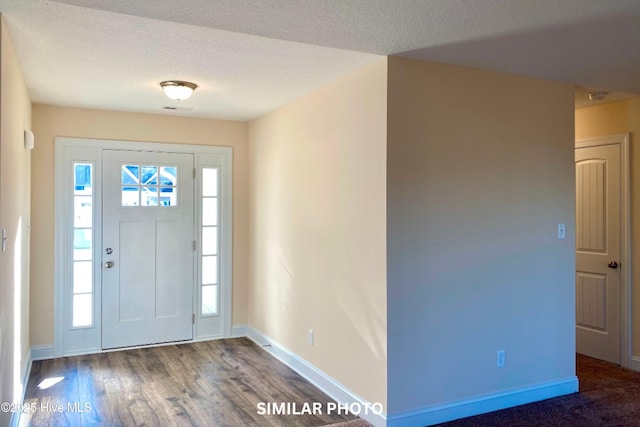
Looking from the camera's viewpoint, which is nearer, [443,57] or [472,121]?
[443,57]

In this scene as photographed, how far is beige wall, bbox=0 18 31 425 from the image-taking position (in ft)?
8.09

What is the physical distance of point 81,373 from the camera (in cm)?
419

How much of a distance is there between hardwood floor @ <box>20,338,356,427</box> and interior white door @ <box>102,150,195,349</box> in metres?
0.27

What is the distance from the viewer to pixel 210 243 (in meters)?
5.30

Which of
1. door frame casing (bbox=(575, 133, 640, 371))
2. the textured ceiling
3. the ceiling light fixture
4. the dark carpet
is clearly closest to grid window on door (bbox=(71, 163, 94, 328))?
the textured ceiling

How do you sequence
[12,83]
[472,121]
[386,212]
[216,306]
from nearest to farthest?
[12,83] < [386,212] < [472,121] < [216,306]

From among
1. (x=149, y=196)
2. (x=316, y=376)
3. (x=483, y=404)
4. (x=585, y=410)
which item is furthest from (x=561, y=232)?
(x=149, y=196)

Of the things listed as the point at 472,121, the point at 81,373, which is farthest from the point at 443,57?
the point at 81,373

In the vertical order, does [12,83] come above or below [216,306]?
above

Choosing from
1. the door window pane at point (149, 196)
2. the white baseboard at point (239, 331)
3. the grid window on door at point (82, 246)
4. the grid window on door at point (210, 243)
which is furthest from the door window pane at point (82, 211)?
the white baseboard at point (239, 331)

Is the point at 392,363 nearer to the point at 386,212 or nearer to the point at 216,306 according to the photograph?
the point at 386,212

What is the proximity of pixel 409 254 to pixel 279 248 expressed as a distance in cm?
177

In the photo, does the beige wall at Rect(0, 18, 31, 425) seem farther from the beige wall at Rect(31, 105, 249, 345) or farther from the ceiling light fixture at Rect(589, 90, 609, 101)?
the ceiling light fixture at Rect(589, 90, 609, 101)

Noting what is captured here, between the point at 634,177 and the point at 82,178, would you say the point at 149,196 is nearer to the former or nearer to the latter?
the point at 82,178
